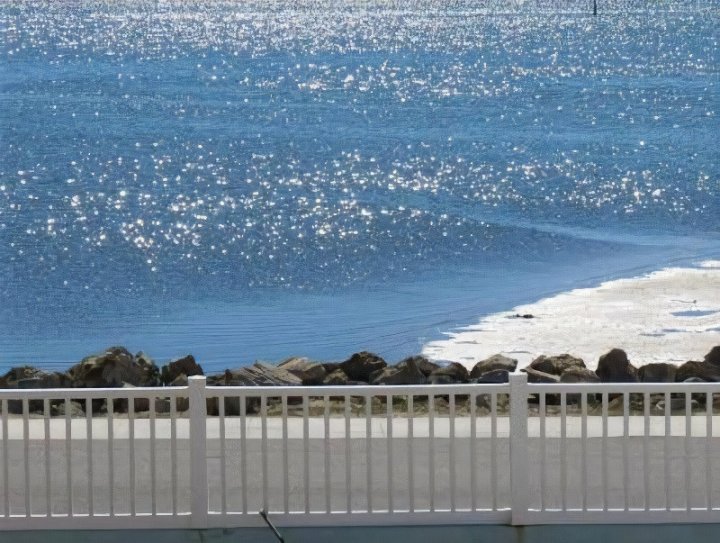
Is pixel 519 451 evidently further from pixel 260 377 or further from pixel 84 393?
pixel 260 377

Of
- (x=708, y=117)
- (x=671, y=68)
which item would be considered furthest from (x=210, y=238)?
(x=671, y=68)

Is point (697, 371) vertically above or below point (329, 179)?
below

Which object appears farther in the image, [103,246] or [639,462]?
[103,246]

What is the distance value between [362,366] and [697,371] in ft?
8.67

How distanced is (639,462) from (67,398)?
2.66m

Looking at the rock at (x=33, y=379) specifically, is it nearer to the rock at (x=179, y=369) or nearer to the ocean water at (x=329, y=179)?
the rock at (x=179, y=369)

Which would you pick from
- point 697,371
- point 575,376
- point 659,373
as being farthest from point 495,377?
point 697,371

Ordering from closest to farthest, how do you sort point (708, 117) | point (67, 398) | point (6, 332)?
point (67, 398) < point (6, 332) < point (708, 117)

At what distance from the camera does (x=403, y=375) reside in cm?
1150

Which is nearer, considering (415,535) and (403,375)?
(415,535)

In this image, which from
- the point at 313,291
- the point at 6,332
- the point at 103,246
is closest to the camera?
the point at 6,332

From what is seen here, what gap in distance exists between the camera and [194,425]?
5492 millimetres

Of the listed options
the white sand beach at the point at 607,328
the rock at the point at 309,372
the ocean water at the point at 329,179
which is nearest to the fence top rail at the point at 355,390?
the rock at the point at 309,372

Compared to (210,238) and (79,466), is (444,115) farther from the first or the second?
(79,466)
